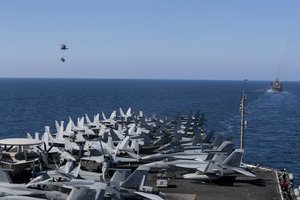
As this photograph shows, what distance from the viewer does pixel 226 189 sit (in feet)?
146

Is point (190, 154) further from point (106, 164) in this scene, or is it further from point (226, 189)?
point (106, 164)

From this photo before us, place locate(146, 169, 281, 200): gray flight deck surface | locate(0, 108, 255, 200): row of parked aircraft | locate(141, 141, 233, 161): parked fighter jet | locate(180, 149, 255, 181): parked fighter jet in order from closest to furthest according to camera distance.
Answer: locate(0, 108, 255, 200): row of parked aircraft < locate(146, 169, 281, 200): gray flight deck surface < locate(180, 149, 255, 181): parked fighter jet < locate(141, 141, 233, 161): parked fighter jet

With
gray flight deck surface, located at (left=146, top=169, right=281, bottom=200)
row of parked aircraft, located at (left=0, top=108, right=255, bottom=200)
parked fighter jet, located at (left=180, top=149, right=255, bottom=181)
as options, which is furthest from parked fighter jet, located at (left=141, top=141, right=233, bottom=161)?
parked fighter jet, located at (left=180, top=149, right=255, bottom=181)

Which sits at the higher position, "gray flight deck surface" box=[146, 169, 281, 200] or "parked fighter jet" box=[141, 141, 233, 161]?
"parked fighter jet" box=[141, 141, 233, 161]

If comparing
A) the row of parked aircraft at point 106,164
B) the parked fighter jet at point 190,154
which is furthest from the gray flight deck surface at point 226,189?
the parked fighter jet at point 190,154

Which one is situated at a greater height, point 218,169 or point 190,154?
point 218,169

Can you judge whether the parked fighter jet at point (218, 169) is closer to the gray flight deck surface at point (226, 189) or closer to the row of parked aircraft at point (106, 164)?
the row of parked aircraft at point (106, 164)

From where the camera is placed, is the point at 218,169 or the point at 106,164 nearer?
the point at 218,169

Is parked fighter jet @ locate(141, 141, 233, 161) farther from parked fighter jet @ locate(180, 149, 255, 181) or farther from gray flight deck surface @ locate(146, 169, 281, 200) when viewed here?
parked fighter jet @ locate(180, 149, 255, 181)

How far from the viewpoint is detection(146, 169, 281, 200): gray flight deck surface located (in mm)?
41594

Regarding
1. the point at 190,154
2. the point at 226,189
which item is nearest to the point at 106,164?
the point at 226,189

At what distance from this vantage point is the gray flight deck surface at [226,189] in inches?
1638

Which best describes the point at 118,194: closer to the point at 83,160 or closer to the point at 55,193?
the point at 55,193

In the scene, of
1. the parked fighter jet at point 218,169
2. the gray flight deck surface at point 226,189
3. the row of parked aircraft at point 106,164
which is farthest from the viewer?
the parked fighter jet at point 218,169
